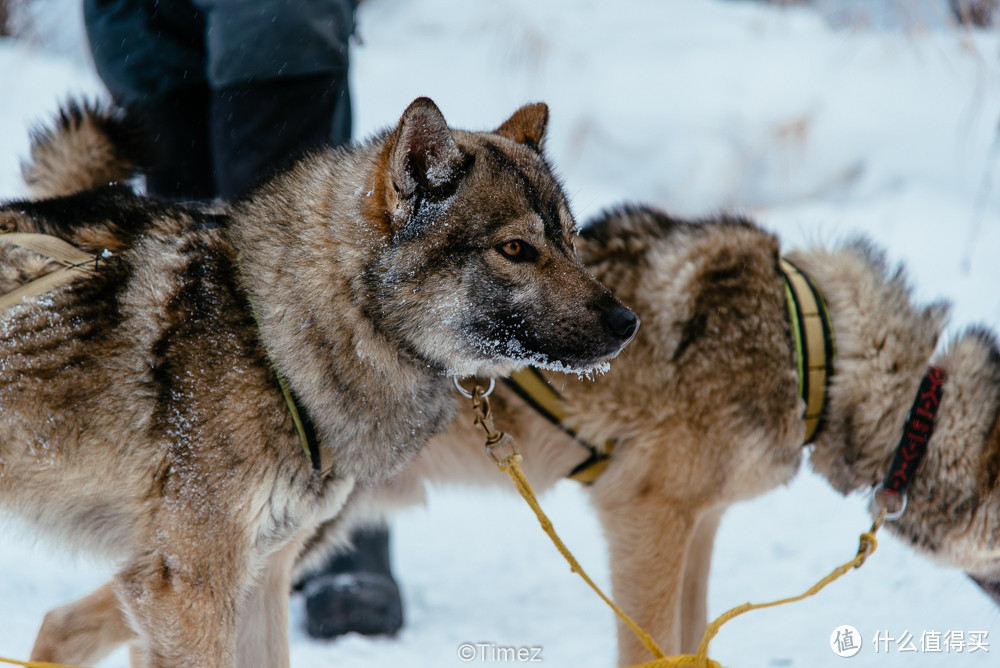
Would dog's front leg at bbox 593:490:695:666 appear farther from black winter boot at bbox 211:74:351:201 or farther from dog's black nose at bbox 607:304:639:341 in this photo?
black winter boot at bbox 211:74:351:201

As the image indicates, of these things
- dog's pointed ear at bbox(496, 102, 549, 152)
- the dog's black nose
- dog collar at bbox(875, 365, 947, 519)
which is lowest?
dog collar at bbox(875, 365, 947, 519)

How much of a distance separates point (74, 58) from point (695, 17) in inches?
286

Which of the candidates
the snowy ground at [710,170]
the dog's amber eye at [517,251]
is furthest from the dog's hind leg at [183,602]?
the dog's amber eye at [517,251]

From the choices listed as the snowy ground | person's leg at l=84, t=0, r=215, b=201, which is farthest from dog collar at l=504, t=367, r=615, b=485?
person's leg at l=84, t=0, r=215, b=201

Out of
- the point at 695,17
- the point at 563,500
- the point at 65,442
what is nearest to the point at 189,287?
the point at 65,442

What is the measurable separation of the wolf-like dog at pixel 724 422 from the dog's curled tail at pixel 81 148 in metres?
1.29

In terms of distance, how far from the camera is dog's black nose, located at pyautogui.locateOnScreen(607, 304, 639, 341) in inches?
75.2

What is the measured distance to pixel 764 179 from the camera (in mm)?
7410

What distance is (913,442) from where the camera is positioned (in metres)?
2.62

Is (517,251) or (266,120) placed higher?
(266,120)

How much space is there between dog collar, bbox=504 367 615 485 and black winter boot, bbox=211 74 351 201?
1.11 meters

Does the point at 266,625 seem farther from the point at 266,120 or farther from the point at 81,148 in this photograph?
the point at 266,120

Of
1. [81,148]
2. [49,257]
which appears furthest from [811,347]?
[81,148]

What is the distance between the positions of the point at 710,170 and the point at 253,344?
6263 millimetres
